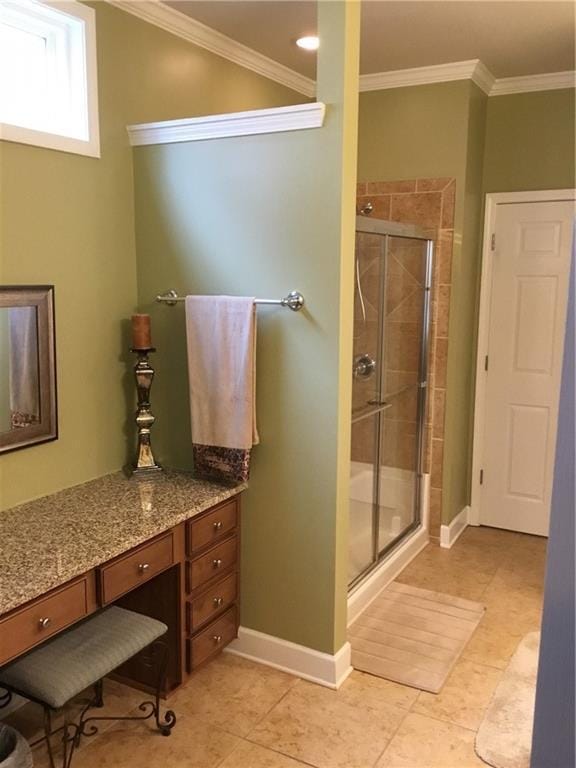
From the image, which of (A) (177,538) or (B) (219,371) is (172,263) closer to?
(B) (219,371)

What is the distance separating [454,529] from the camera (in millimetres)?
3988

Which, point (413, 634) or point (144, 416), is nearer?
point (144, 416)

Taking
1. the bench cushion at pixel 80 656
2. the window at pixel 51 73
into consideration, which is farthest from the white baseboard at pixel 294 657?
the window at pixel 51 73

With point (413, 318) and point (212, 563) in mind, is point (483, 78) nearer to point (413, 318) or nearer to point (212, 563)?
point (413, 318)

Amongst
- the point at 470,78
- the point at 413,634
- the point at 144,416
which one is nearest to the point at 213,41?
the point at 470,78

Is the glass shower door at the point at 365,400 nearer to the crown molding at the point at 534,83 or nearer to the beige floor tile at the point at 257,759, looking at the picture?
the beige floor tile at the point at 257,759

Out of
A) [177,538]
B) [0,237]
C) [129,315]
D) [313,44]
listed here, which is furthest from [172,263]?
[313,44]

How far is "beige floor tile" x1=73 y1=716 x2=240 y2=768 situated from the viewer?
2160 mm

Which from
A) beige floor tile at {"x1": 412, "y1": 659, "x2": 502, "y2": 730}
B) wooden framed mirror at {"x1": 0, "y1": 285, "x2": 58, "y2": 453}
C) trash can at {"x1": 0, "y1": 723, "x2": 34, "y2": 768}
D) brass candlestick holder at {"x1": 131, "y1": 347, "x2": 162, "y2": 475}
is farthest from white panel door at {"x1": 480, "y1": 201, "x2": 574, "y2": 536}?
trash can at {"x1": 0, "y1": 723, "x2": 34, "y2": 768}

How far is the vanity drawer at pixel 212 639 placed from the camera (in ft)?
8.12

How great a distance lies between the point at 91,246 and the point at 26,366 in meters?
0.54

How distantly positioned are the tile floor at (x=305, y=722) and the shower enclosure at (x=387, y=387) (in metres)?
0.64

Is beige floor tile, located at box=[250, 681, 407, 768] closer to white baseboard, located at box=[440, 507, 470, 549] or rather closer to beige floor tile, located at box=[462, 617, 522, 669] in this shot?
beige floor tile, located at box=[462, 617, 522, 669]

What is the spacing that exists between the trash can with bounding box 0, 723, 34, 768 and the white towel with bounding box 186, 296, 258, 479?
1.08 m
